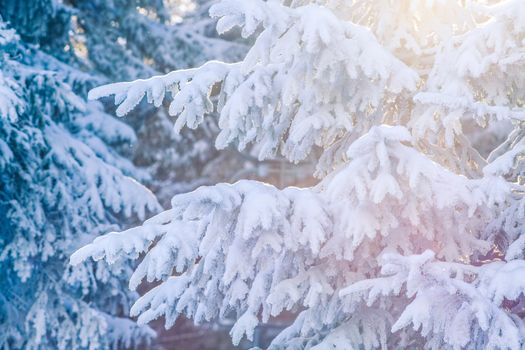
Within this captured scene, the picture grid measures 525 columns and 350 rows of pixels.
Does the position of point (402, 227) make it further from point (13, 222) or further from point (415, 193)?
point (13, 222)

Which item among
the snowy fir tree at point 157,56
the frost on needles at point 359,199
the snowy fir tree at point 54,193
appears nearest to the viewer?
the frost on needles at point 359,199

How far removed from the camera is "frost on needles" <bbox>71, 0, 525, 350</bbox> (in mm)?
3510

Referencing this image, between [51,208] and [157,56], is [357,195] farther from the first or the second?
[157,56]

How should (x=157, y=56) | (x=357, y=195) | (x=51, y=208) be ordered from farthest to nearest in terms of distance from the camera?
(x=157, y=56)
(x=51, y=208)
(x=357, y=195)

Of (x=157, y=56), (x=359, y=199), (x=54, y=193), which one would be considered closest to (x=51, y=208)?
(x=54, y=193)

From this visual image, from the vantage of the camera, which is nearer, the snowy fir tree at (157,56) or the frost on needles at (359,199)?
the frost on needles at (359,199)

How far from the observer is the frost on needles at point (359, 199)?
3.51 m

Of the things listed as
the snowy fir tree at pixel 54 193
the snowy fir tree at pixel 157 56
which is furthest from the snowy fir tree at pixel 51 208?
the snowy fir tree at pixel 157 56

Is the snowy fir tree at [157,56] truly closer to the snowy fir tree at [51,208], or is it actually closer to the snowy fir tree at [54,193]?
the snowy fir tree at [54,193]

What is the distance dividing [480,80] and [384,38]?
0.81 meters

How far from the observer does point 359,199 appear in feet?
11.9

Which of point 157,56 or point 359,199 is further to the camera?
point 157,56

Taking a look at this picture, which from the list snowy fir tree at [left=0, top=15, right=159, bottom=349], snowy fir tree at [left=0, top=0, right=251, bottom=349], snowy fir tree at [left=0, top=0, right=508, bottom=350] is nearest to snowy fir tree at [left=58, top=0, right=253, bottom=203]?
snowy fir tree at [left=0, top=0, right=251, bottom=349]

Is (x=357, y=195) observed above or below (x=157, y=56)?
above
